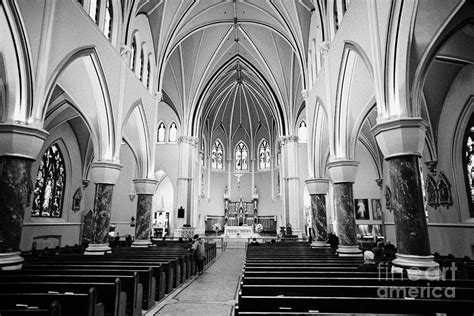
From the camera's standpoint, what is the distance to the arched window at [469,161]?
1156cm

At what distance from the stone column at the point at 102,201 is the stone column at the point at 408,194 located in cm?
1005

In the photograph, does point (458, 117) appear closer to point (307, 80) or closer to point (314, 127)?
point (314, 127)

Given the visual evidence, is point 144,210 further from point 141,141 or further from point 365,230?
point 365,230

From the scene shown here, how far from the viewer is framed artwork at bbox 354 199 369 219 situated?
2127cm

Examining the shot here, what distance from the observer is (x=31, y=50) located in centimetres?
802

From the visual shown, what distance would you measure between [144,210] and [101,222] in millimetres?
4545

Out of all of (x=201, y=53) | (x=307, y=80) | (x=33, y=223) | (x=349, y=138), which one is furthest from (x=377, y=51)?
(x=201, y=53)

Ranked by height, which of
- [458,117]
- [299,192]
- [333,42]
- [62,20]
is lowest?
[299,192]

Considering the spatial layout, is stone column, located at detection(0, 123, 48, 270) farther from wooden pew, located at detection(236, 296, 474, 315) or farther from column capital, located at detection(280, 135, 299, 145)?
column capital, located at detection(280, 135, 299, 145)

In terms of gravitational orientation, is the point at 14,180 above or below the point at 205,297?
above

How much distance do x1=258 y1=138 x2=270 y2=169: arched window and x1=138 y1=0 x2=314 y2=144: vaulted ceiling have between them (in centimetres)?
680

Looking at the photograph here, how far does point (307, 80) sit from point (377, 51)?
9.87 m

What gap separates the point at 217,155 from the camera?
3569 centimetres

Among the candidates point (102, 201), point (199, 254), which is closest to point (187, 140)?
point (102, 201)
